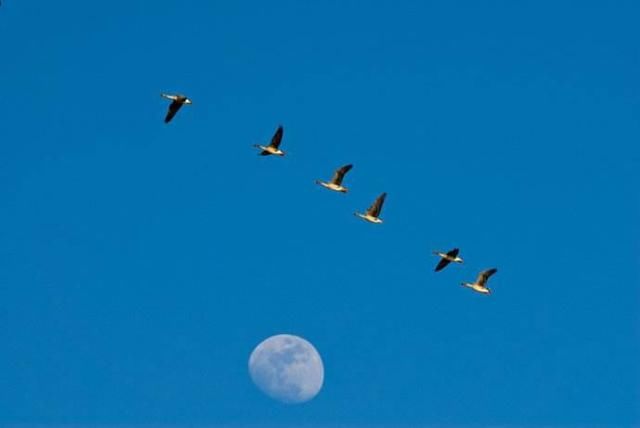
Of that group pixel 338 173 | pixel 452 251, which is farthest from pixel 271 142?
pixel 452 251

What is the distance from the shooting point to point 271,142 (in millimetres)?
105125

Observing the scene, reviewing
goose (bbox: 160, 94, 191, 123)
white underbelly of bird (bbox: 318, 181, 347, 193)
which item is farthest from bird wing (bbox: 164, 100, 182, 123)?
white underbelly of bird (bbox: 318, 181, 347, 193)

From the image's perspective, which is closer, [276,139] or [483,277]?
[276,139]

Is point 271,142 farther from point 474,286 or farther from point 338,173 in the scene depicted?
point 474,286

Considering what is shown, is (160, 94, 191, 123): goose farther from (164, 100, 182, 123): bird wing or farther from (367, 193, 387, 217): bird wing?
(367, 193, 387, 217): bird wing

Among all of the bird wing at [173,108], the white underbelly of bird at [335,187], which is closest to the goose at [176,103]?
the bird wing at [173,108]

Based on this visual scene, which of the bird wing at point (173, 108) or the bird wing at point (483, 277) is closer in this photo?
the bird wing at point (173, 108)

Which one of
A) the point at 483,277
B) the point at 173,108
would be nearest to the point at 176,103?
the point at 173,108

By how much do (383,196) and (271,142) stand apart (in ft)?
28.8

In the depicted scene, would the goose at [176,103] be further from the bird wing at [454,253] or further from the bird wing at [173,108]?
the bird wing at [454,253]

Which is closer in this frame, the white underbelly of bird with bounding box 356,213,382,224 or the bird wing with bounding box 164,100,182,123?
the bird wing with bounding box 164,100,182,123

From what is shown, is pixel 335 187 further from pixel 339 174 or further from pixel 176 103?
pixel 176 103

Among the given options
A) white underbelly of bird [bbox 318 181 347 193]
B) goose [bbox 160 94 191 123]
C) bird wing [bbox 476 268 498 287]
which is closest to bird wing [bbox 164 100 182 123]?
goose [bbox 160 94 191 123]

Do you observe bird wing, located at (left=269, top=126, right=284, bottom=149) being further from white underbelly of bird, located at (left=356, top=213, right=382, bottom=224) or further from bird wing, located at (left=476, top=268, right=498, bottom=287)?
bird wing, located at (left=476, top=268, right=498, bottom=287)
